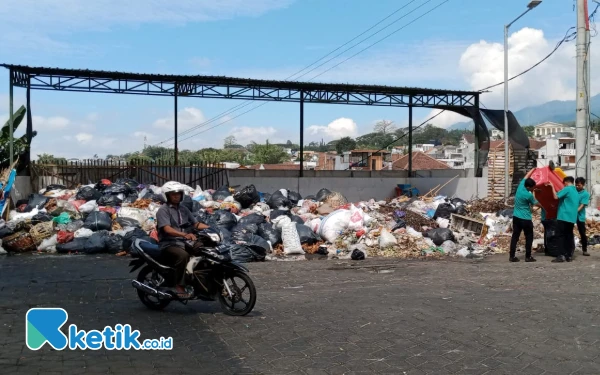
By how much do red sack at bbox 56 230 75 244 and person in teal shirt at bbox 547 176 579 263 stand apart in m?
9.98

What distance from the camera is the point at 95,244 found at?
1230 cm

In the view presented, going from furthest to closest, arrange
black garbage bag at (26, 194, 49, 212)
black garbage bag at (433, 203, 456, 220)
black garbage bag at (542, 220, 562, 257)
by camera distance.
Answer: black garbage bag at (433, 203, 456, 220) → black garbage bag at (26, 194, 49, 212) → black garbage bag at (542, 220, 562, 257)

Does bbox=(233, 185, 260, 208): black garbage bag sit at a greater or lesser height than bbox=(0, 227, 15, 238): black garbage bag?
greater

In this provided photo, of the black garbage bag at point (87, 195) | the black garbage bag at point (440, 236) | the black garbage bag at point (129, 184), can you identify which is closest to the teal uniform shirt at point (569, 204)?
the black garbage bag at point (440, 236)

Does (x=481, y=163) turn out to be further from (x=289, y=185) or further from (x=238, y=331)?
(x=238, y=331)

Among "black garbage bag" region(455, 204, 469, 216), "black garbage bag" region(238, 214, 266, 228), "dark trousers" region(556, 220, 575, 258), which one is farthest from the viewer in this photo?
"black garbage bag" region(455, 204, 469, 216)

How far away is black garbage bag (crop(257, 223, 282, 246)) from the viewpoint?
510 inches

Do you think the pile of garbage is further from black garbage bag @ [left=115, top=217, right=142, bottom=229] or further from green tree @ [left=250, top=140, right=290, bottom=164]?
green tree @ [left=250, top=140, right=290, bottom=164]

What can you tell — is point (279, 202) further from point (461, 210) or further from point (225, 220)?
point (461, 210)

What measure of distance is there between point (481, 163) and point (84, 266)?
67.4 feet

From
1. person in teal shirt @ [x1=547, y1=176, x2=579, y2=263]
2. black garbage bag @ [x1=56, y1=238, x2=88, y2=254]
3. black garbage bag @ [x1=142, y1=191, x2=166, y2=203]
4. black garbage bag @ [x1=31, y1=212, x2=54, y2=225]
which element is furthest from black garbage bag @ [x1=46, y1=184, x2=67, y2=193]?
person in teal shirt @ [x1=547, y1=176, x2=579, y2=263]

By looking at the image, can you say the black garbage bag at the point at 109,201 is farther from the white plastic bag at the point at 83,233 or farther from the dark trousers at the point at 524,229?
the dark trousers at the point at 524,229

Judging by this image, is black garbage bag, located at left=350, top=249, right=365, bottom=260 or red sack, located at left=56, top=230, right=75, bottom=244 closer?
black garbage bag, located at left=350, top=249, right=365, bottom=260

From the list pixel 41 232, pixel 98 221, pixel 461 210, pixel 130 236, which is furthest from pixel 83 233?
pixel 461 210
